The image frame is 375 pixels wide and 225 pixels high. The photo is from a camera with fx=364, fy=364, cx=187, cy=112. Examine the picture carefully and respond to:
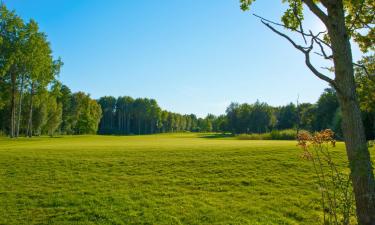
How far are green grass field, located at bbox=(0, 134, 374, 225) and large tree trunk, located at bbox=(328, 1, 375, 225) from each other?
2.32 meters

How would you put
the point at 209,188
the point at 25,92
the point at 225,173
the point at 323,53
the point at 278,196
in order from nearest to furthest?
the point at 323,53
the point at 278,196
the point at 209,188
the point at 225,173
the point at 25,92

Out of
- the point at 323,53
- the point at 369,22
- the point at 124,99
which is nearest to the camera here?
the point at 323,53

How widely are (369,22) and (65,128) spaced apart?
98997mm

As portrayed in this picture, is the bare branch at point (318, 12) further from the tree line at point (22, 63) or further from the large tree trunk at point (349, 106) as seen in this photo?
the tree line at point (22, 63)

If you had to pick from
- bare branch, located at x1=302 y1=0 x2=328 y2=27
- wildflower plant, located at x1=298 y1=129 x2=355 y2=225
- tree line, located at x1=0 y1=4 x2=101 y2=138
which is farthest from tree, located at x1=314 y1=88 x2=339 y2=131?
bare branch, located at x1=302 y1=0 x2=328 y2=27

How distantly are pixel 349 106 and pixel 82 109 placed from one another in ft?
289

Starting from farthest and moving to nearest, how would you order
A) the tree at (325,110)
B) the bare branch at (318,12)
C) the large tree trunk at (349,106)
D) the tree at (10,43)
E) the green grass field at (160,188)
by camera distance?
the tree at (325,110) → the tree at (10,43) → the green grass field at (160,188) → the bare branch at (318,12) → the large tree trunk at (349,106)

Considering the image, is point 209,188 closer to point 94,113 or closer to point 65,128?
point 94,113

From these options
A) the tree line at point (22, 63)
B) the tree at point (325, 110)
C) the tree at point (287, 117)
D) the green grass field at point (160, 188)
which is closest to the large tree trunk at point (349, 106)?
the green grass field at point (160, 188)

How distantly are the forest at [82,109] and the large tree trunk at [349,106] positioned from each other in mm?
2269

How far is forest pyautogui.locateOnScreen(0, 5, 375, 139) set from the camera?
142 feet

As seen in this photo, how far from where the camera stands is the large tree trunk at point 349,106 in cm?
597

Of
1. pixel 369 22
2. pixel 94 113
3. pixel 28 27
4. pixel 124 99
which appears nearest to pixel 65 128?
pixel 94 113

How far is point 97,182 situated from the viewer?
13.1 metres
